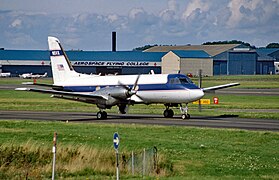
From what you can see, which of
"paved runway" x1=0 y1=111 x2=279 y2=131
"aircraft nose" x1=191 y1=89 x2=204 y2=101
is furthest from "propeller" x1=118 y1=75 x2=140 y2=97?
"aircraft nose" x1=191 y1=89 x2=204 y2=101

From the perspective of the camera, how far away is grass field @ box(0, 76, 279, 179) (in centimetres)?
2328

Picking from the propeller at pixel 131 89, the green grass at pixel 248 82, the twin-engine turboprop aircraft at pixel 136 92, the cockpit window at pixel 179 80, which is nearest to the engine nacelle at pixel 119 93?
the twin-engine turboprop aircraft at pixel 136 92

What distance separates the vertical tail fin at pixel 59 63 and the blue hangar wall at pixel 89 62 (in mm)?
125809

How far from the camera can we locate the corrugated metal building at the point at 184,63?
178375mm

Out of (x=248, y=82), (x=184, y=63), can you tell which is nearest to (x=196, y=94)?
(x=248, y=82)

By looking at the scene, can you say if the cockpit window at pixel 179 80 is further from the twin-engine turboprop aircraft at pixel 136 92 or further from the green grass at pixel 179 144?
the green grass at pixel 179 144

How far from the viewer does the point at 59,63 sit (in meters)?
53.8

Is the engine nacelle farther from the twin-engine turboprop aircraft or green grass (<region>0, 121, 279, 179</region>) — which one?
green grass (<region>0, 121, 279, 179</region>)

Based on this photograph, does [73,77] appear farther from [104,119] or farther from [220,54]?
[220,54]

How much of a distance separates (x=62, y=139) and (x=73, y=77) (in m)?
20.3

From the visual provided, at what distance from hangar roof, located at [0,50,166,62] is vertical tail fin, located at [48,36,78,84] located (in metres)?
130

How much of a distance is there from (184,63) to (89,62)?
2878 centimetres

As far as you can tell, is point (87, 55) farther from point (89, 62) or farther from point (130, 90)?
point (130, 90)

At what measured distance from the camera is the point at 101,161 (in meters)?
25.0
